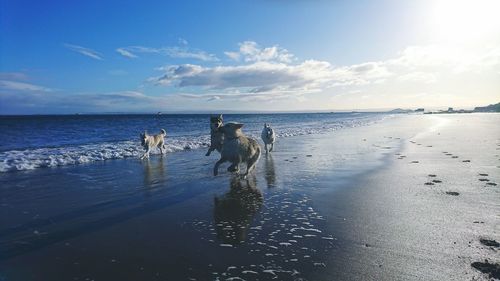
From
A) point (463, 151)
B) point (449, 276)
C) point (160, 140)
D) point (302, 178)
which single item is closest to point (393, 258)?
point (449, 276)

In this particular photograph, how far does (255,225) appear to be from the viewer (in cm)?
615

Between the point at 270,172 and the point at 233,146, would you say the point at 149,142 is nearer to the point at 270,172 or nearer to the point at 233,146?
the point at 270,172

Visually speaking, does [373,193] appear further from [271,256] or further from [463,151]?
[463,151]

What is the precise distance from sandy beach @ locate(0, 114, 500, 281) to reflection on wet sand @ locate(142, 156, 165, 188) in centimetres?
13

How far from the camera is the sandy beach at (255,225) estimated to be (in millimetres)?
4410

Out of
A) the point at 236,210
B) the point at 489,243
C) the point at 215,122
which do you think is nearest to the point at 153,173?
the point at 215,122

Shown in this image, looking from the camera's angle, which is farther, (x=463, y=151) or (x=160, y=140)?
(x=160, y=140)

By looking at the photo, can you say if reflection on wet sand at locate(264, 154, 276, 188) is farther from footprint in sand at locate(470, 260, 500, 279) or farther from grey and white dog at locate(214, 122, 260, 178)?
footprint in sand at locate(470, 260, 500, 279)

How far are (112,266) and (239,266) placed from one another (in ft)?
5.31

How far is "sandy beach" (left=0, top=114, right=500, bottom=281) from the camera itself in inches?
174

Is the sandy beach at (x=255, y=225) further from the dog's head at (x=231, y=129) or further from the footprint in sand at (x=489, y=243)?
the dog's head at (x=231, y=129)

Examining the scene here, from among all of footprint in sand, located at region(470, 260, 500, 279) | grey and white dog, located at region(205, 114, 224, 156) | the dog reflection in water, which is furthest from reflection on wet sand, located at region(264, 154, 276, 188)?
footprint in sand, located at region(470, 260, 500, 279)

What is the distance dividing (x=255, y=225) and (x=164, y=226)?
159 centimetres

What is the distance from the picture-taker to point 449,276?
162 inches
